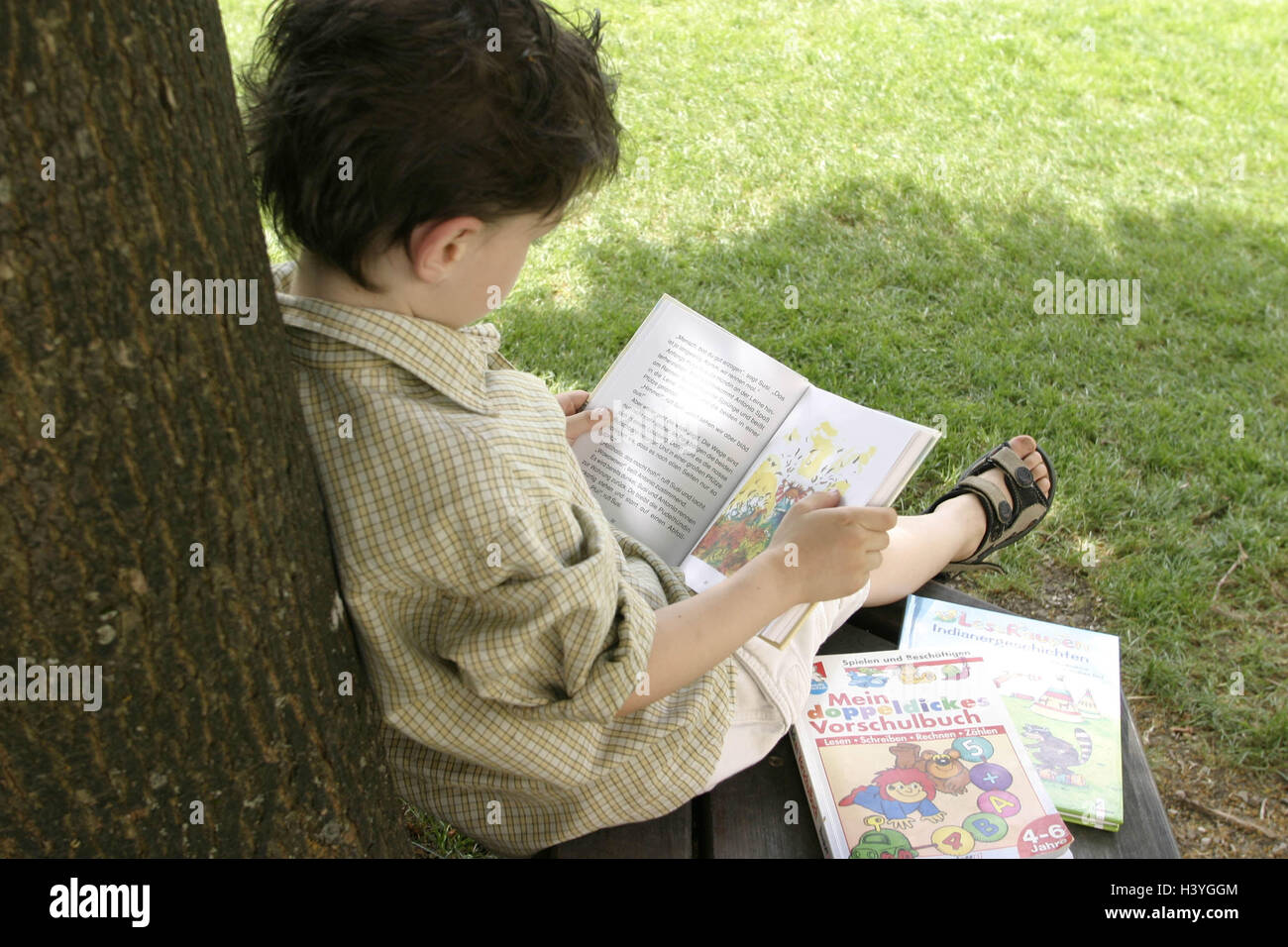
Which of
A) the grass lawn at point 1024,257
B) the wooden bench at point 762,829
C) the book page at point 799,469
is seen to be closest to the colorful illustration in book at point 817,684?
the wooden bench at point 762,829

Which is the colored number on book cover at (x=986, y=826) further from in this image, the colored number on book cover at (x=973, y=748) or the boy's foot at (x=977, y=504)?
the boy's foot at (x=977, y=504)

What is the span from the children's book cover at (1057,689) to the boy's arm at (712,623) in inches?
19.0

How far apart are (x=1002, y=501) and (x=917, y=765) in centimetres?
88

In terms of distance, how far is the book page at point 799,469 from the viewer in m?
→ 1.71

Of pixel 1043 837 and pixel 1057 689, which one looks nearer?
pixel 1043 837

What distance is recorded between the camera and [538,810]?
1490mm

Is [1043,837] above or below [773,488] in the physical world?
below

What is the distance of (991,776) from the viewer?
1591 mm

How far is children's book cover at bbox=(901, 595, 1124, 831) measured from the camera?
1.59 m

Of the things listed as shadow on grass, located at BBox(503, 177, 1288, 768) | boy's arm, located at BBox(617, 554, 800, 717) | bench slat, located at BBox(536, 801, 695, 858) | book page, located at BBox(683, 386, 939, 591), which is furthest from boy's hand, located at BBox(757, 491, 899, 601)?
shadow on grass, located at BBox(503, 177, 1288, 768)

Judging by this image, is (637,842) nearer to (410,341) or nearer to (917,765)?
(917,765)

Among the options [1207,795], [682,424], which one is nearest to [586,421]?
[682,424]
